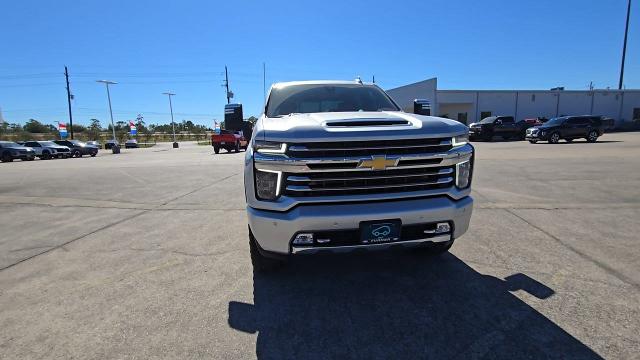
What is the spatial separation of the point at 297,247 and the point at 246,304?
742 mm

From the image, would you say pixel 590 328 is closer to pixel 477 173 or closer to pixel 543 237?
pixel 543 237

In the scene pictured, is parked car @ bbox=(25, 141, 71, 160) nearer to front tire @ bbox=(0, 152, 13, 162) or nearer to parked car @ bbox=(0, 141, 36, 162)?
parked car @ bbox=(0, 141, 36, 162)

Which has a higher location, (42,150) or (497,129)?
(497,129)

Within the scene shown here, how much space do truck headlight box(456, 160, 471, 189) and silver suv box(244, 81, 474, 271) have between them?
2 cm

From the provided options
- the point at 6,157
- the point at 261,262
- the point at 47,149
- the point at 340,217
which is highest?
the point at 340,217

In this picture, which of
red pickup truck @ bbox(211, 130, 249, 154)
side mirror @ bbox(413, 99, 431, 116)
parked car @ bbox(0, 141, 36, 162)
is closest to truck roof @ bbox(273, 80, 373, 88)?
side mirror @ bbox(413, 99, 431, 116)

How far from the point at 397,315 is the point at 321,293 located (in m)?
0.73

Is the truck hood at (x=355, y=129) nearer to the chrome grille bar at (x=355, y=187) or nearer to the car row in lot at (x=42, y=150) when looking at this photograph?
the chrome grille bar at (x=355, y=187)

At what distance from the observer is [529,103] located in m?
44.2

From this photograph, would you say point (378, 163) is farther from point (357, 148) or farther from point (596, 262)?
point (596, 262)

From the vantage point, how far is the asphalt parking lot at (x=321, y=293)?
251 cm

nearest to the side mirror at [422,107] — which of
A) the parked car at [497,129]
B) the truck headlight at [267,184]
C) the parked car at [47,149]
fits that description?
the truck headlight at [267,184]

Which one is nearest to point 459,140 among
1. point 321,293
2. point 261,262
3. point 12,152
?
point 321,293

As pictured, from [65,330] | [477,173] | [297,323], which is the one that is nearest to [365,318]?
[297,323]
